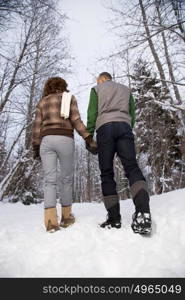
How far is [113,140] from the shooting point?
352cm

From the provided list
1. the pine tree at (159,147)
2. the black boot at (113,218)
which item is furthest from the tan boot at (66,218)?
the pine tree at (159,147)

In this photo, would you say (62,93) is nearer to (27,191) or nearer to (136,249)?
(136,249)

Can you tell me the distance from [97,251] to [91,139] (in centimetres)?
145

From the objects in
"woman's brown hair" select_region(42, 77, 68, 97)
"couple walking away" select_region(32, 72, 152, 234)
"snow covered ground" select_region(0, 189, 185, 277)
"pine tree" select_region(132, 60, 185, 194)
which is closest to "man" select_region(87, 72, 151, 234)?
"couple walking away" select_region(32, 72, 152, 234)

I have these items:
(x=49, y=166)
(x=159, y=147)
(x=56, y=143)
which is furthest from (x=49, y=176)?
(x=159, y=147)

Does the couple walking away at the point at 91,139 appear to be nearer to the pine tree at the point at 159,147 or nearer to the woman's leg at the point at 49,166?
the woman's leg at the point at 49,166

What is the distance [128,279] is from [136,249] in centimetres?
46

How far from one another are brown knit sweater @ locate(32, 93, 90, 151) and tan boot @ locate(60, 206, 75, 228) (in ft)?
3.00

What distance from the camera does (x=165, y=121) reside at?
17000 millimetres

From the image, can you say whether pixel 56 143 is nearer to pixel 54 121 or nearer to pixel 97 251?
pixel 54 121

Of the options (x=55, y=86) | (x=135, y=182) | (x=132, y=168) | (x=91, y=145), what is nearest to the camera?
(x=135, y=182)

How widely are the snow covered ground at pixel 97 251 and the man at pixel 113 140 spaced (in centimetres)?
30

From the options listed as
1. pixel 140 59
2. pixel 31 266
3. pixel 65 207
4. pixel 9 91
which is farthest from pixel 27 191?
pixel 31 266

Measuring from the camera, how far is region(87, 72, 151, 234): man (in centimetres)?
335
